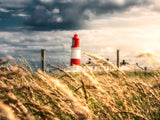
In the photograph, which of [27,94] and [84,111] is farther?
[27,94]

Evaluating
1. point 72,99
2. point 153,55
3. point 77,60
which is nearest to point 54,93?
point 72,99

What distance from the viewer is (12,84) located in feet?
3.69

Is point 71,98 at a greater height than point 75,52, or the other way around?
point 71,98

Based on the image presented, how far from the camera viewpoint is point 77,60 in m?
9.61

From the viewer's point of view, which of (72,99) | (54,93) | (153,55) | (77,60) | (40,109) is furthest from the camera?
(77,60)

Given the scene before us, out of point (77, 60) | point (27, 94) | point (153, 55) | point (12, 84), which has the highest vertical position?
point (153, 55)

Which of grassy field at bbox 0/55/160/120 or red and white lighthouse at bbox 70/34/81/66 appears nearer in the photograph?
grassy field at bbox 0/55/160/120

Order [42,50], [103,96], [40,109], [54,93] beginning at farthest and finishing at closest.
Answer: [42,50], [103,96], [54,93], [40,109]

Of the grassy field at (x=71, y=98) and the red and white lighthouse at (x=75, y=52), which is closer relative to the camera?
the grassy field at (x=71, y=98)

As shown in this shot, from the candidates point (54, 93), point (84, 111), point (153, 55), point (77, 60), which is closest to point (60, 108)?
point (54, 93)

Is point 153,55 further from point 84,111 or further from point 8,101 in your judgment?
point 8,101

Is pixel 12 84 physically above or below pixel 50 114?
above

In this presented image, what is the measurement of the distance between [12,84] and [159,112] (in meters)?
1.22

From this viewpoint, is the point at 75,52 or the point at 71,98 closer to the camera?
the point at 71,98
